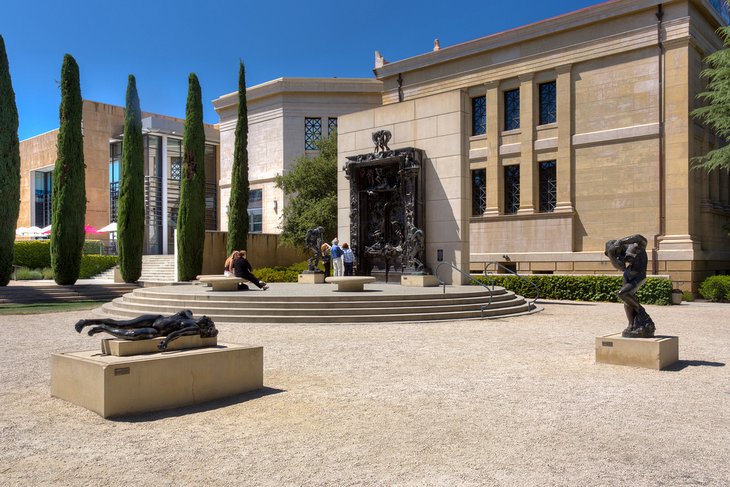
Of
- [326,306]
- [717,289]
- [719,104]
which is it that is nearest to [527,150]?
[719,104]

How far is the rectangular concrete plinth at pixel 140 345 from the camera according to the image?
20.7ft

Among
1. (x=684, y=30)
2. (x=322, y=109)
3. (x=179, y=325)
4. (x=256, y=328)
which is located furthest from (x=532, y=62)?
(x=179, y=325)

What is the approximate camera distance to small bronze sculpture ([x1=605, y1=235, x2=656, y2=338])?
8648 mm

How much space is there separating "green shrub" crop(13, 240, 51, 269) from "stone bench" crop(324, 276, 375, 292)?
79.6 ft

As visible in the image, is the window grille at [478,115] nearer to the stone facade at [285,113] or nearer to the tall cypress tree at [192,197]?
the stone facade at [285,113]

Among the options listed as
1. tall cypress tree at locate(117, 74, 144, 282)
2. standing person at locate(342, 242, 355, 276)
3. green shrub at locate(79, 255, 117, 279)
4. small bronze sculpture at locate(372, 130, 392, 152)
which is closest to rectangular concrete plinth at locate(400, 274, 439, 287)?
standing person at locate(342, 242, 355, 276)

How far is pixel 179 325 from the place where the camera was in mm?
6703

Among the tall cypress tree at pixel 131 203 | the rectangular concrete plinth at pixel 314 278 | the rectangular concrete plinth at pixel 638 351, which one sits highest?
the tall cypress tree at pixel 131 203

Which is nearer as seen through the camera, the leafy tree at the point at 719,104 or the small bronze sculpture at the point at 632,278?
the small bronze sculpture at the point at 632,278

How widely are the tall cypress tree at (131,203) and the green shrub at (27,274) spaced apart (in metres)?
7.98

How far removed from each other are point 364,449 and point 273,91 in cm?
3404

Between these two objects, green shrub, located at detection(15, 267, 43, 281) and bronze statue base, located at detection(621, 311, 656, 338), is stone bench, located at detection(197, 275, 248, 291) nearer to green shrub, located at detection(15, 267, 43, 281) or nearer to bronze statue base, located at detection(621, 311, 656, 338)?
bronze statue base, located at detection(621, 311, 656, 338)

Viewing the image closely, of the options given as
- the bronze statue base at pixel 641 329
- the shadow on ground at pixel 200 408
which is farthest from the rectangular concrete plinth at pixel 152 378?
the bronze statue base at pixel 641 329

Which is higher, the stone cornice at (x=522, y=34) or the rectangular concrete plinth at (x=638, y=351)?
the stone cornice at (x=522, y=34)
